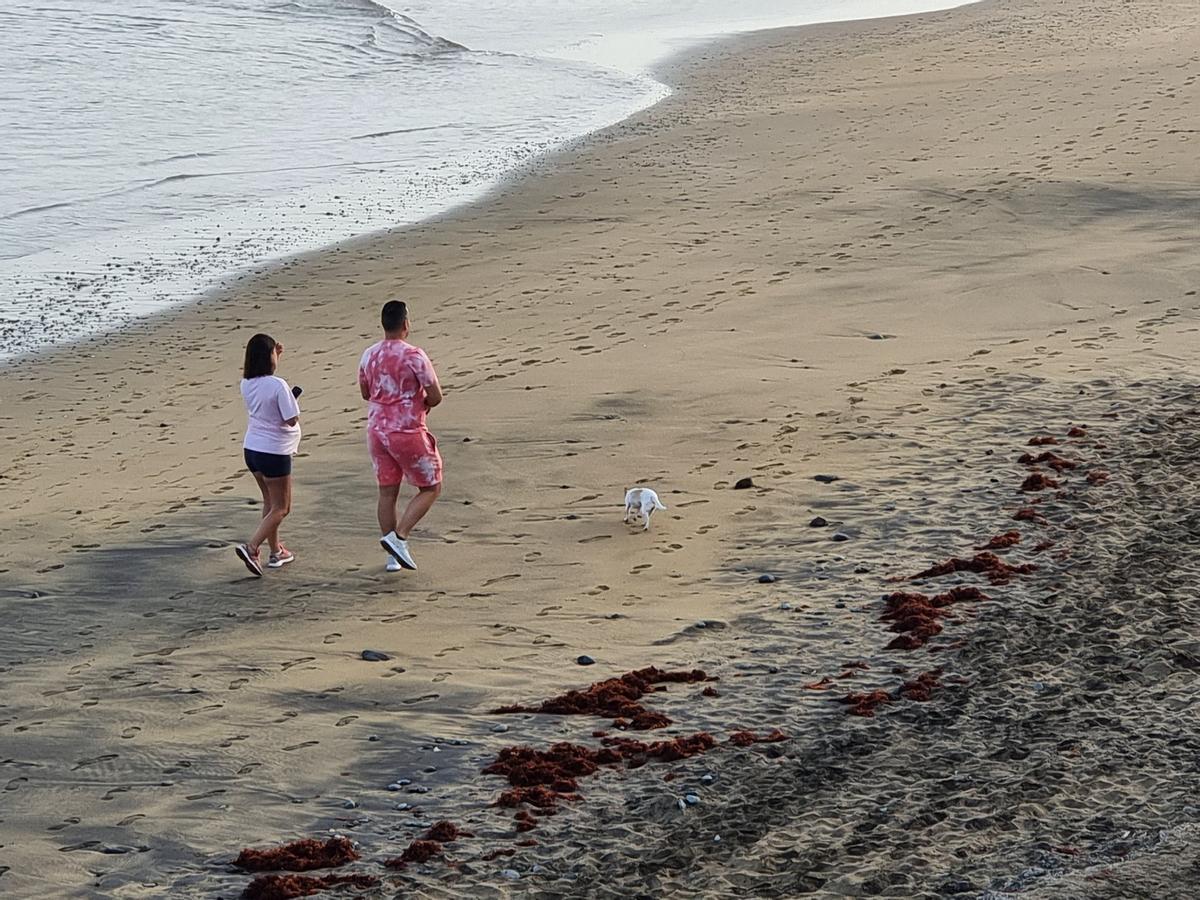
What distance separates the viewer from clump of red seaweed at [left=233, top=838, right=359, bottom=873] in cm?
558

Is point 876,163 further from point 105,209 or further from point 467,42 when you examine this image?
point 467,42

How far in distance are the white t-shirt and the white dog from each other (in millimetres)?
1986

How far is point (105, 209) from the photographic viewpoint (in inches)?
813

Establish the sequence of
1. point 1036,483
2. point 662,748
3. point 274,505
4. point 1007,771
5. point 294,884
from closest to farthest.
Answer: point 294,884
point 1007,771
point 662,748
point 274,505
point 1036,483

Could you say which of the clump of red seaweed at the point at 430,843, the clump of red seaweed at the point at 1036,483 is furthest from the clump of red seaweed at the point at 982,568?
the clump of red seaweed at the point at 430,843

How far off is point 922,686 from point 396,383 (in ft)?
10.8

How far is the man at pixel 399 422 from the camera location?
8.24 metres

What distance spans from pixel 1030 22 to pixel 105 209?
17875 mm

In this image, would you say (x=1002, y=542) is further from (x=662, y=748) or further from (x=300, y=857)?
(x=300, y=857)

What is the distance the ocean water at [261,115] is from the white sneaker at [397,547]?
746 cm

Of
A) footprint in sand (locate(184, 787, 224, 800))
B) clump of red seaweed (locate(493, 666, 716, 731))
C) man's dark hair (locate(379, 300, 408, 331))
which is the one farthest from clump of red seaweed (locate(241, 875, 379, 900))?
man's dark hair (locate(379, 300, 408, 331))

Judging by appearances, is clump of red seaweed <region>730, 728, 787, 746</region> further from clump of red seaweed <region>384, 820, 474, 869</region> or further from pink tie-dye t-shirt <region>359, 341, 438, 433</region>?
pink tie-dye t-shirt <region>359, 341, 438, 433</region>

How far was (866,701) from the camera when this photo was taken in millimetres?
6664

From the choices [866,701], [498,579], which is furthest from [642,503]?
[866,701]
